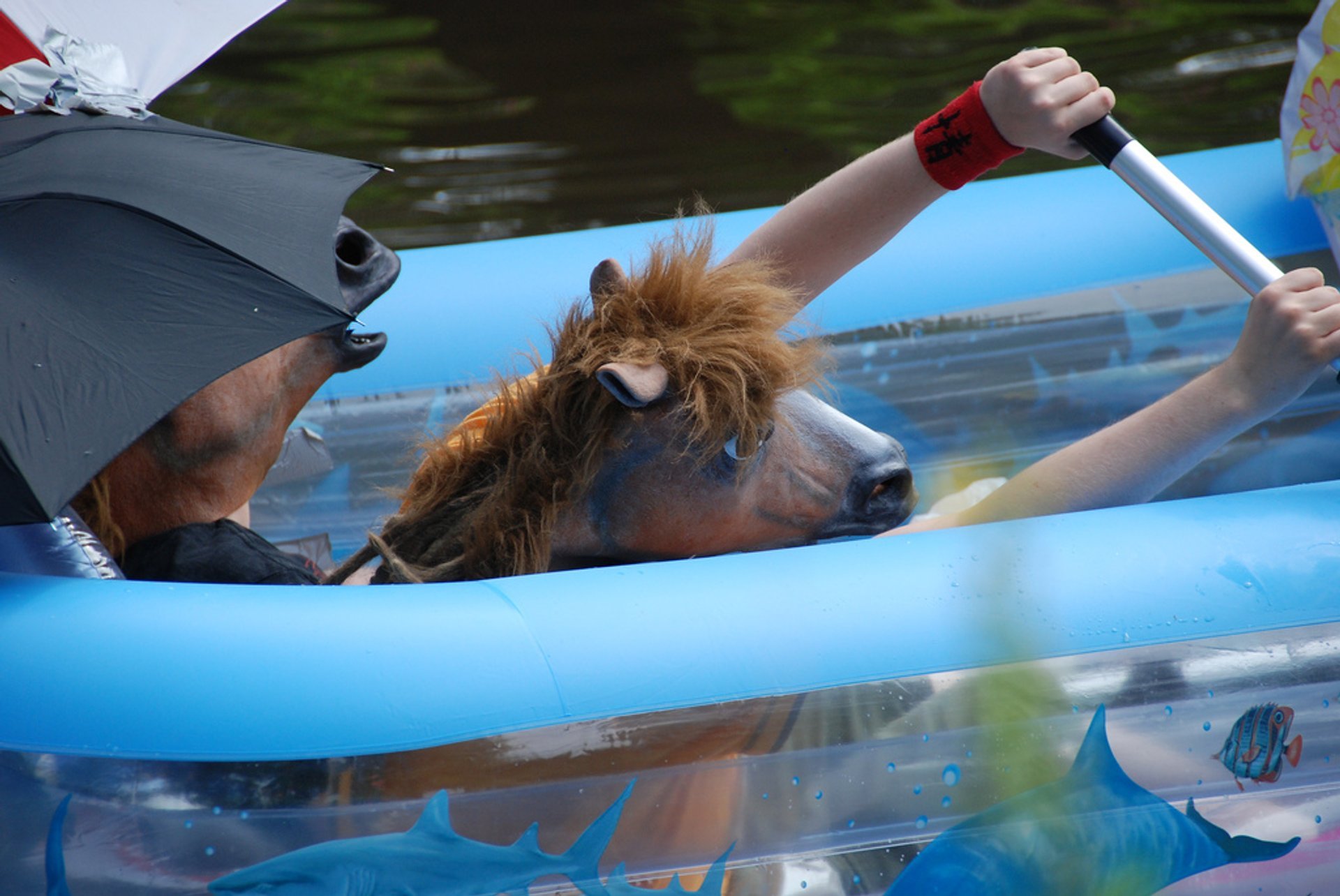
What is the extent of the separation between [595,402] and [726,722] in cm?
30

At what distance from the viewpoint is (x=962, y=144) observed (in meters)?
1.33

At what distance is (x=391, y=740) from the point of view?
0.90 meters

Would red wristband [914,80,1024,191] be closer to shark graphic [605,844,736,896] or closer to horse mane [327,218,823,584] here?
horse mane [327,218,823,584]

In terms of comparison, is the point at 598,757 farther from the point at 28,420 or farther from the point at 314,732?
the point at 28,420

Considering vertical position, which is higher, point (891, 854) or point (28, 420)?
point (28, 420)

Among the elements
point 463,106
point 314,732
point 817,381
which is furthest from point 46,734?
point 463,106

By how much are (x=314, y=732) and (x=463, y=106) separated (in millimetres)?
3200

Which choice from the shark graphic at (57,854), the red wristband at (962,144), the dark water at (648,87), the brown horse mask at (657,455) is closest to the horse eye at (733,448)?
the brown horse mask at (657,455)

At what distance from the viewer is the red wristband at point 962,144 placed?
133 centimetres

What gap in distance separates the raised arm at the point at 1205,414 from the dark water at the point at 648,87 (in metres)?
1.95

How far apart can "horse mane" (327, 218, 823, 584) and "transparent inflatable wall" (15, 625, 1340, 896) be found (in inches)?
9.2

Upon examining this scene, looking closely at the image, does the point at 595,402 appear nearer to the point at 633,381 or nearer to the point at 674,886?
the point at 633,381

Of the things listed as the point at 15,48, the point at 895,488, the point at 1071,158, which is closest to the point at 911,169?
the point at 1071,158

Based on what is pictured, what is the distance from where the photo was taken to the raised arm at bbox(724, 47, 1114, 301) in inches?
49.9
